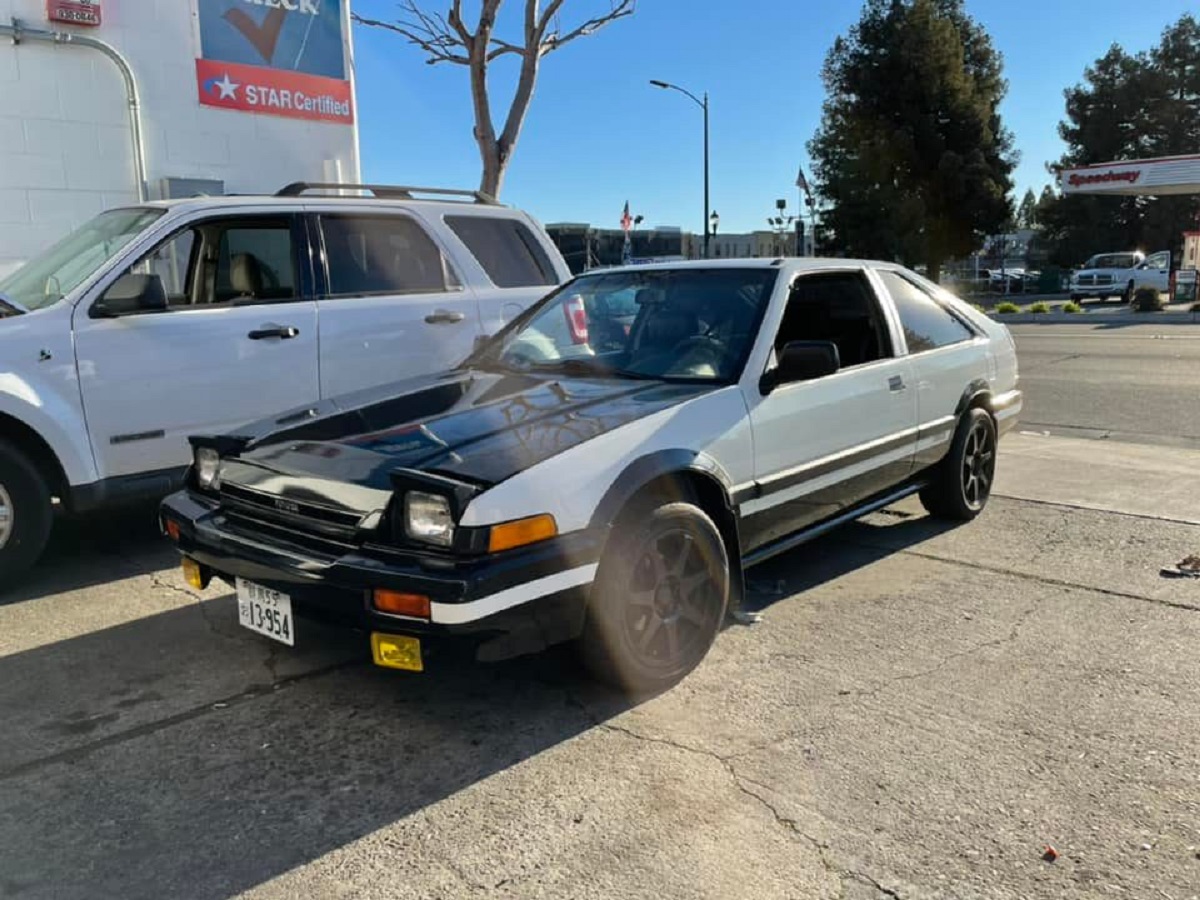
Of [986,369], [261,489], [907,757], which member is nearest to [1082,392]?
[986,369]

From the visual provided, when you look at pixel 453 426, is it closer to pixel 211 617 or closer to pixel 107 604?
pixel 211 617

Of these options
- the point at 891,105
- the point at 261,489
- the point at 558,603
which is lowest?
the point at 558,603

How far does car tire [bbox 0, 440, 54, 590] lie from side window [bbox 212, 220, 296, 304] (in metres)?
1.43

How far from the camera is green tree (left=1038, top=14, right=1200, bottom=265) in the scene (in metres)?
51.9

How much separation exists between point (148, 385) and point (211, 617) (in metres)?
1.39

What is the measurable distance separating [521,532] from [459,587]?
0.27m

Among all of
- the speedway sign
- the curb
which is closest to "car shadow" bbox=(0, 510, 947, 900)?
the speedway sign

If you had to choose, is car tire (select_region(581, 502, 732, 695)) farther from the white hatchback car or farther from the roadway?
the roadway

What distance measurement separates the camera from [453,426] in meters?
3.51

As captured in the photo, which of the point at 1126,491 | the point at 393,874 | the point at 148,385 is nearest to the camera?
the point at 393,874

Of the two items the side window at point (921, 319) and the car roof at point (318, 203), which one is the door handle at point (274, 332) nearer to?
the car roof at point (318, 203)

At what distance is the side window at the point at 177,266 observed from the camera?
17.7 feet

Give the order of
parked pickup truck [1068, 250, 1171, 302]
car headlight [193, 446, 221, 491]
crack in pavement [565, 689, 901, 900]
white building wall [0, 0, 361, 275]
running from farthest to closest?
1. parked pickup truck [1068, 250, 1171, 302]
2. white building wall [0, 0, 361, 275]
3. car headlight [193, 446, 221, 491]
4. crack in pavement [565, 689, 901, 900]

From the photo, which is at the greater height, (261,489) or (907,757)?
(261,489)
